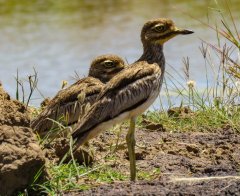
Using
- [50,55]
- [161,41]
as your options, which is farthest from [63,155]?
[50,55]

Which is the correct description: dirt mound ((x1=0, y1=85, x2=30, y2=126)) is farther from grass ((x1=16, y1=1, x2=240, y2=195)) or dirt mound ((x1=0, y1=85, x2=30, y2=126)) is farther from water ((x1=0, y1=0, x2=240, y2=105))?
water ((x1=0, y1=0, x2=240, y2=105))

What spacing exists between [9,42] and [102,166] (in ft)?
25.8

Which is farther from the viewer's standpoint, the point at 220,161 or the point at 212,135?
the point at 212,135

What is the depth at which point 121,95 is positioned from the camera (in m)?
7.77

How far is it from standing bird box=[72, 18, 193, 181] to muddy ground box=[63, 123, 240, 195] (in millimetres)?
409

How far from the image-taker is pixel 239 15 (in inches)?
610

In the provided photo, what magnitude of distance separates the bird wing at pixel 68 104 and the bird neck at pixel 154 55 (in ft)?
2.38

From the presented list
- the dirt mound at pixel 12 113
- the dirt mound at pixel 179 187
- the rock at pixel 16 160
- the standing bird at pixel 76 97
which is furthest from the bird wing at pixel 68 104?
the dirt mound at pixel 179 187

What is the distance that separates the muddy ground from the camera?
6.76 m

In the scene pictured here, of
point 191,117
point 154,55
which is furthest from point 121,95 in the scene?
point 191,117

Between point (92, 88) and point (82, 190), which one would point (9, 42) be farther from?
point (82, 190)

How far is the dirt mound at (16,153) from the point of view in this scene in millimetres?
6781

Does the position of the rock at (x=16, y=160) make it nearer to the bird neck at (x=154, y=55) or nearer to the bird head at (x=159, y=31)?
the bird neck at (x=154, y=55)

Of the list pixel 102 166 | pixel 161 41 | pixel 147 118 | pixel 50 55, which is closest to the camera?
pixel 102 166
